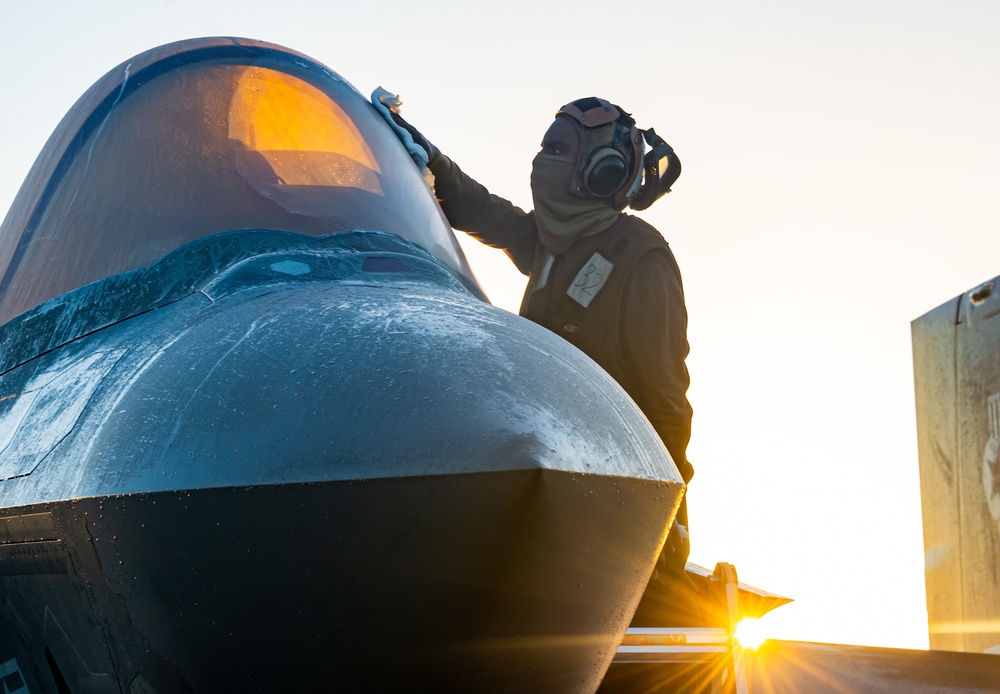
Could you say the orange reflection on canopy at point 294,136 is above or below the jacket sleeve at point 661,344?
above

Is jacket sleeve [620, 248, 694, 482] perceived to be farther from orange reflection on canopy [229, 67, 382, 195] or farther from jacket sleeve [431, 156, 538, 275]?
orange reflection on canopy [229, 67, 382, 195]

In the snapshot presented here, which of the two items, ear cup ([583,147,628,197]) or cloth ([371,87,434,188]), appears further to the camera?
ear cup ([583,147,628,197])

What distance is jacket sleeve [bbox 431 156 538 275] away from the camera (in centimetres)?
518

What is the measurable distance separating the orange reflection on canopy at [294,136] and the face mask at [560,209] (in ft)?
6.89

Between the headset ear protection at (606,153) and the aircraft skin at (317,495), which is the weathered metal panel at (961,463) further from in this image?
the aircraft skin at (317,495)

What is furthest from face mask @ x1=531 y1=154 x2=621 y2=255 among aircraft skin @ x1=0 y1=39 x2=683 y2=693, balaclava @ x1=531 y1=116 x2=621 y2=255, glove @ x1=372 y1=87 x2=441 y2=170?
aircraft skin @ x1=0 y1=39 x2=683 y2=693

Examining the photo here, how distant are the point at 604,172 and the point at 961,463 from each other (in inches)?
84.9

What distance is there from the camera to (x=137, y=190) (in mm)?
2840

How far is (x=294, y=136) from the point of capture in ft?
10.00

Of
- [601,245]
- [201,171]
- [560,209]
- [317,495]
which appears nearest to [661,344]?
[601,245]

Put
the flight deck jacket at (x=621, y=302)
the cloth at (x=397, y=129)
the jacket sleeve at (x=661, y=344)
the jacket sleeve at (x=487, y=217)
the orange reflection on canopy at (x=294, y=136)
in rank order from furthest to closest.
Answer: the jacket sleeve at (x=487, y=217) → the flight deck jacket at (x=621, y=302) → the jacket sleeve at (x=661, y=344) → the cloth at (x=397, y=129) → the orange reflection on canopy at (x=294, y=136)

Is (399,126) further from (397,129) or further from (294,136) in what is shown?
(294,136)

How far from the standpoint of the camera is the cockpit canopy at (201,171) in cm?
273

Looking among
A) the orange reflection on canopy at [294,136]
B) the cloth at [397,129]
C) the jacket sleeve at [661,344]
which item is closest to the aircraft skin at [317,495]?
the orange reflection on canopy at [294,136]
